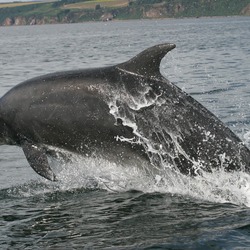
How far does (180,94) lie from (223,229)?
2723 mm

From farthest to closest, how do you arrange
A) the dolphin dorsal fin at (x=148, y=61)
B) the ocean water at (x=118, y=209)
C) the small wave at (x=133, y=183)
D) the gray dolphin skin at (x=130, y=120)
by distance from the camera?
the small wave at (x=133, y=183) → the gray dolphin skin at (x=130, y=120) → the dolphin dorsal fin at (x=148, y=61) → the ocean water at (x=118, y=209)

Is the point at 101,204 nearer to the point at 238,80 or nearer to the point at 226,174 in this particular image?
the point at 226,174

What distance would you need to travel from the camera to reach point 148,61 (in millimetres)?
11477

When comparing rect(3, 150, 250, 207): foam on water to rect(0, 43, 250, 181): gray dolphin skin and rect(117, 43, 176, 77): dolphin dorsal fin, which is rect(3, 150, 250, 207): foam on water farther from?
rect(117, 43, 176, 77): dolphin dorsal fin

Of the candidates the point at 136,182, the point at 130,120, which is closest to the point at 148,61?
the point at 130,120

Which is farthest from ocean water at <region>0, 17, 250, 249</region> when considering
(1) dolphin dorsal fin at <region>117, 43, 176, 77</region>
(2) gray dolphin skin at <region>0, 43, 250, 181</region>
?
(1) dolphin dorsal fin at <region>117, 43, 176, 77</region>

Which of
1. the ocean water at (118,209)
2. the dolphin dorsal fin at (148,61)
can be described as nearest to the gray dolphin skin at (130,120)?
the dolphin dorsal fin at (148,61)

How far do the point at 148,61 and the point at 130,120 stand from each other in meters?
1.09

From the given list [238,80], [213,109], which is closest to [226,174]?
[213,109]

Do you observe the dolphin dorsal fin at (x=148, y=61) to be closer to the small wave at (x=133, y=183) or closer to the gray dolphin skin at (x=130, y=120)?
the gray dolphin skin at (x=130, y=120)

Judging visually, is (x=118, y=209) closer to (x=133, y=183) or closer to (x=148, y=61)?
(x=133, y=183)

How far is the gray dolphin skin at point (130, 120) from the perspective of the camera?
1145 centimetres

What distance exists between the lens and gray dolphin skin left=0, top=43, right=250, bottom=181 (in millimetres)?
11445

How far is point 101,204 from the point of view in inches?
476
